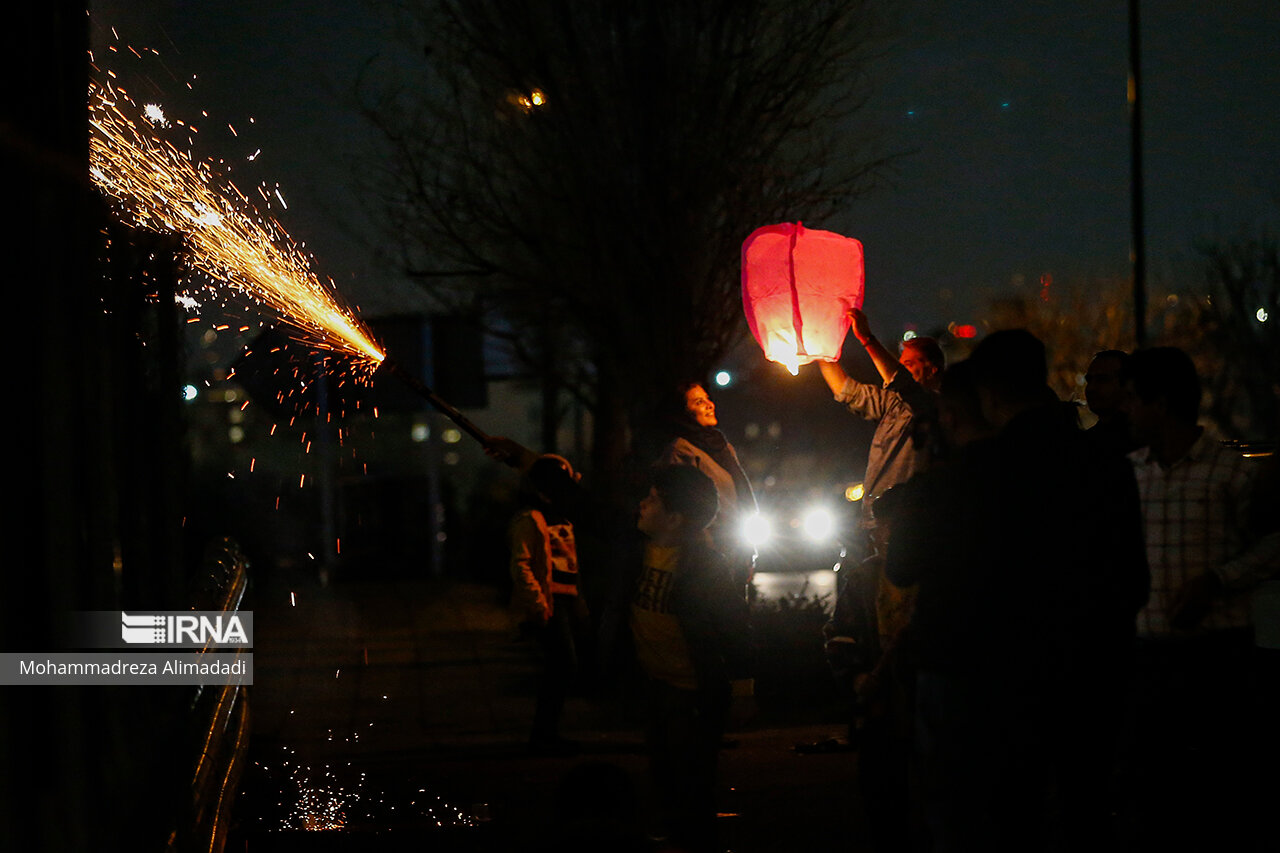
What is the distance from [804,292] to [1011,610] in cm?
367

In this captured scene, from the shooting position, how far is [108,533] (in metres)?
3.14

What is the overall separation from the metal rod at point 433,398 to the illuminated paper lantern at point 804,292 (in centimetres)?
175

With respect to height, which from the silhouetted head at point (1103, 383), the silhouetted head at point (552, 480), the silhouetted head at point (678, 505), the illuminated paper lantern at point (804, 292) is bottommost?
the silhouetted head at point (678, 505)

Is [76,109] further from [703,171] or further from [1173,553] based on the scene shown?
[703,171]

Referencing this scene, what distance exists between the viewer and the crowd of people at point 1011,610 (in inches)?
150

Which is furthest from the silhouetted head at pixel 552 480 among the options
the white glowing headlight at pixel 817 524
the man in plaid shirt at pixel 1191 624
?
the white glowing headlight at pixel 817 524

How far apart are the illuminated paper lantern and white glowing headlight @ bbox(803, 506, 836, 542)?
10.3 metres

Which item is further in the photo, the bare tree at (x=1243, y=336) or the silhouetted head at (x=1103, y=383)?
the bare tree at (x=1243, y=336)

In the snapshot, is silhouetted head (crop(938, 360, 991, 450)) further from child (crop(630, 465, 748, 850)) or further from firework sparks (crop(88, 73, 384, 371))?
firework sparks (crop(88, 73, 384, 371))

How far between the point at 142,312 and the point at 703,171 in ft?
30.7

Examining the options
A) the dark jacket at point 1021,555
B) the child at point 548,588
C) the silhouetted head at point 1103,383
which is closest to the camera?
the dark jacket at point 1021,555

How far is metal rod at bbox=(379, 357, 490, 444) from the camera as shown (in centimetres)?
712

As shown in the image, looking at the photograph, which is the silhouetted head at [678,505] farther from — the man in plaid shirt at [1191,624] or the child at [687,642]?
the man in plaid shirt at [1191,624]

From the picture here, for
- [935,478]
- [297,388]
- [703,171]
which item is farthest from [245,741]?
[297,388]
